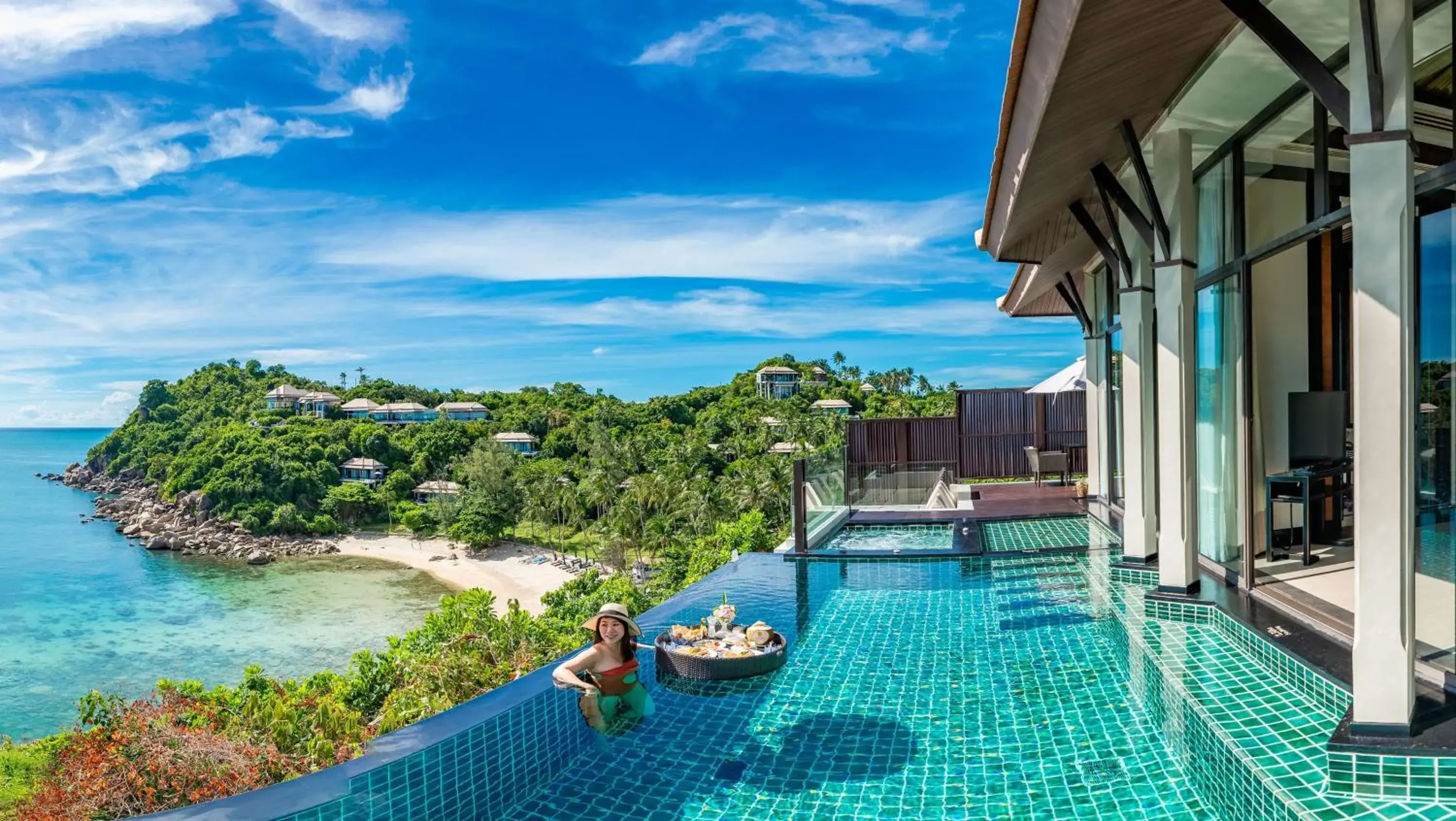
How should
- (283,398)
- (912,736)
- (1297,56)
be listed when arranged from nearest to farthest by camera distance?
1. (1297,56)
2. (912,736)
3. (283,398)

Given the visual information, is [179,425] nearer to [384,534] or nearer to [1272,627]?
[384,534]

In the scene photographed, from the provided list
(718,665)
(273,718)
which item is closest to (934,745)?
(718,665)

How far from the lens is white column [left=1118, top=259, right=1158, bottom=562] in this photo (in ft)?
21.8

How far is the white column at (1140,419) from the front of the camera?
663cm

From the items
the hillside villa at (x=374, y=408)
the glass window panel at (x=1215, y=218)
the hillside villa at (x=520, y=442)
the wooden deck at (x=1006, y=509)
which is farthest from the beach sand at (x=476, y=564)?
the glass window panel at (x=1215, y=218)

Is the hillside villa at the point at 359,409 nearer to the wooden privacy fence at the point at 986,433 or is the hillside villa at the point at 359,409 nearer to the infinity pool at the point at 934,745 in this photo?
the wooden privacy fence at the point at 986,433

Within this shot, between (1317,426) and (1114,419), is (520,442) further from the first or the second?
(1317,426)

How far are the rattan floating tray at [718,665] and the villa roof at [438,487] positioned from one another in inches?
2496

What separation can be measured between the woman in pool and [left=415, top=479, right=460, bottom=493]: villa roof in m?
63.8

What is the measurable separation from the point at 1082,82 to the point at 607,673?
4254mm

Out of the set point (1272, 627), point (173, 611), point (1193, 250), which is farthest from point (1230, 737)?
point (173, 611)

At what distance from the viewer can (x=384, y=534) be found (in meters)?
65.9

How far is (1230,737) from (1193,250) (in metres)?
3.44

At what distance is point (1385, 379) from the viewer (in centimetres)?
311
